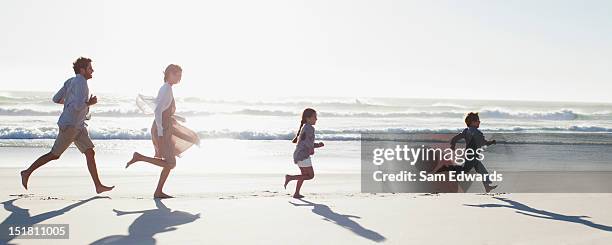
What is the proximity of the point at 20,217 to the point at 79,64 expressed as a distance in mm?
1988

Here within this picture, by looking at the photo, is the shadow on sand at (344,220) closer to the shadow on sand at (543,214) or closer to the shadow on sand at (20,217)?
the shadow on sand at (543,214)

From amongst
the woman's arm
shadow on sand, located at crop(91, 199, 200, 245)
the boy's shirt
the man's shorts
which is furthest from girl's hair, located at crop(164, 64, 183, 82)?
the boy's shirt

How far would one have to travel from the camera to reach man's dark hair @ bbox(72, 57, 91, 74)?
6922mm

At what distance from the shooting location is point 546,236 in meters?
5.21

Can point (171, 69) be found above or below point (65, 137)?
above

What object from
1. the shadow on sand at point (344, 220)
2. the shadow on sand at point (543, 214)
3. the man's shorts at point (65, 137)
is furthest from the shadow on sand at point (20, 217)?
the shadow on sand at point (543, 214)

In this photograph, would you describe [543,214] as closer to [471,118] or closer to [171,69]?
[471,118]

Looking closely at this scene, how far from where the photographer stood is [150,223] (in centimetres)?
552

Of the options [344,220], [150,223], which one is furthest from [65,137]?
[344,220]

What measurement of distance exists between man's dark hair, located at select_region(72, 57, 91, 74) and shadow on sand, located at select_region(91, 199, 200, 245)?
5.91ft

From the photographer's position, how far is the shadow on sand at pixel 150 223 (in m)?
4.80

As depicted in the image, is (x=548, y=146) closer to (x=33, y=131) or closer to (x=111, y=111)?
(x=33, y=131)

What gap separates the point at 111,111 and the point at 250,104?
16.2 meters

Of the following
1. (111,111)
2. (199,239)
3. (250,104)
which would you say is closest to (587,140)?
(199,239)
